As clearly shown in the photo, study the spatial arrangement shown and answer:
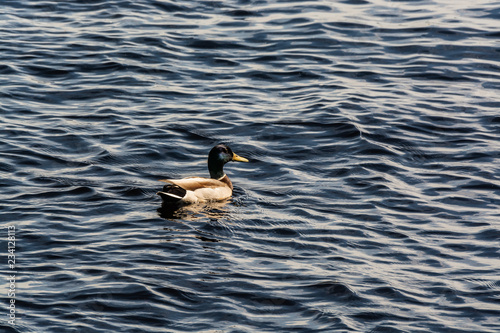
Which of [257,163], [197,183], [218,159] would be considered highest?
[218,159]

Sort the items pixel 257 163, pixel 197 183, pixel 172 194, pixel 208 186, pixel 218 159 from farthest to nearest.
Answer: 1. pixel 257 163
2. pixel 218 159
3. pixel 208 186
4. pixel 197 183
5. pixel 172 194

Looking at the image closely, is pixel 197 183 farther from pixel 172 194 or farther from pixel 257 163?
pixel 257 163

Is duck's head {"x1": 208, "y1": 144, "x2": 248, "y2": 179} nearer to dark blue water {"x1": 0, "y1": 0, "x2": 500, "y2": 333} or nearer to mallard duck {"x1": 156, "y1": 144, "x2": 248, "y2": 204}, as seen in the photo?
mallard duck {"x1": 156, "y1": 144, "x2": 248, "y2": 204}

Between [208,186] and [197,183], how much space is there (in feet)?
0.64

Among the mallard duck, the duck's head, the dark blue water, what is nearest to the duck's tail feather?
the mallard duck

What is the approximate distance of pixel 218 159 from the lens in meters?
13.5

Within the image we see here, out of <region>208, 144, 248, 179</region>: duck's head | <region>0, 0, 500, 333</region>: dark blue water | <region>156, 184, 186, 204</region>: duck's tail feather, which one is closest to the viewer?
<region>0, 0, 500, 333</region>: dark blue water

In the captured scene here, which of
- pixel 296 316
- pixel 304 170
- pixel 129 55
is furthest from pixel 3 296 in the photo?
pixel 129 55

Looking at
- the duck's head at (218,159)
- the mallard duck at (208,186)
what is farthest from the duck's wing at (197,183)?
the duck's head at (218,159)

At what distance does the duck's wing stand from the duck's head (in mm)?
305

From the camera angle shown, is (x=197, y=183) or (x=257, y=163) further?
(x=257, y=163)

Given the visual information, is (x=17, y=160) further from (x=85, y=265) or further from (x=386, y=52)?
(x=386, y=52)

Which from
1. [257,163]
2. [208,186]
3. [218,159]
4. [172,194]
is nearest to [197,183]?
[208,186]

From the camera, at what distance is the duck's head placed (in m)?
13.4
